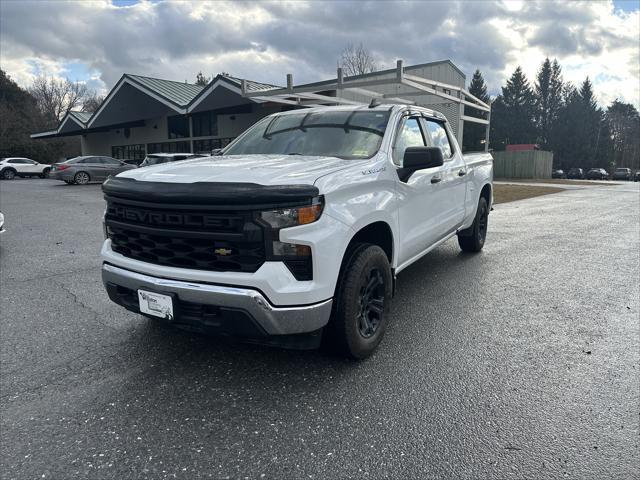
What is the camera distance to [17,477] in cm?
220

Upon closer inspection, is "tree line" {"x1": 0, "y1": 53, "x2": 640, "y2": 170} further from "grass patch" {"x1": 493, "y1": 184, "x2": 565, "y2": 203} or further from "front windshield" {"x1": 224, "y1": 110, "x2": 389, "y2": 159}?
"front windshield" {"x1": 224, "y1": 110, "x2": 389, "y2": 159}

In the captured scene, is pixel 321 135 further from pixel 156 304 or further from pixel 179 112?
pixel 179 112

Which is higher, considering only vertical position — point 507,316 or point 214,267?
point 214,267

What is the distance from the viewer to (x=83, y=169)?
2417 centimetres

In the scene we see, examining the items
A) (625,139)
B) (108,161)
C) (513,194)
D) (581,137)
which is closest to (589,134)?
(581,137)

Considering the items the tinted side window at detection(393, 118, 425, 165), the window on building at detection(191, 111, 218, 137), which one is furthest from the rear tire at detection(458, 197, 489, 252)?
the window on building at detection(191, 111, 218, 137)

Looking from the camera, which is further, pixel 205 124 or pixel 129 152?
pixel 129 152

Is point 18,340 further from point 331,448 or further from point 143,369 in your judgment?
point 331,448

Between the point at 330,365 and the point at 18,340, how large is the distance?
8.73 feet

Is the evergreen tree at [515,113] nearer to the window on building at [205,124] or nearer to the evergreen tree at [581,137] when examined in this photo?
the evergreen tree at [581,137]

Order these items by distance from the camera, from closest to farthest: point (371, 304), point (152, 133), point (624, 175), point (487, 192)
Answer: point (371, 304) < point (487, 192) < point (152, 133) < point (624, 175)

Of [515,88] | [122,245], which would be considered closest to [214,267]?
[122,245]

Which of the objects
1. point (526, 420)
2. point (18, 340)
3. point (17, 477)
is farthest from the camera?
point (18, 340)

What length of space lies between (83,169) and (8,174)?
12.8m
